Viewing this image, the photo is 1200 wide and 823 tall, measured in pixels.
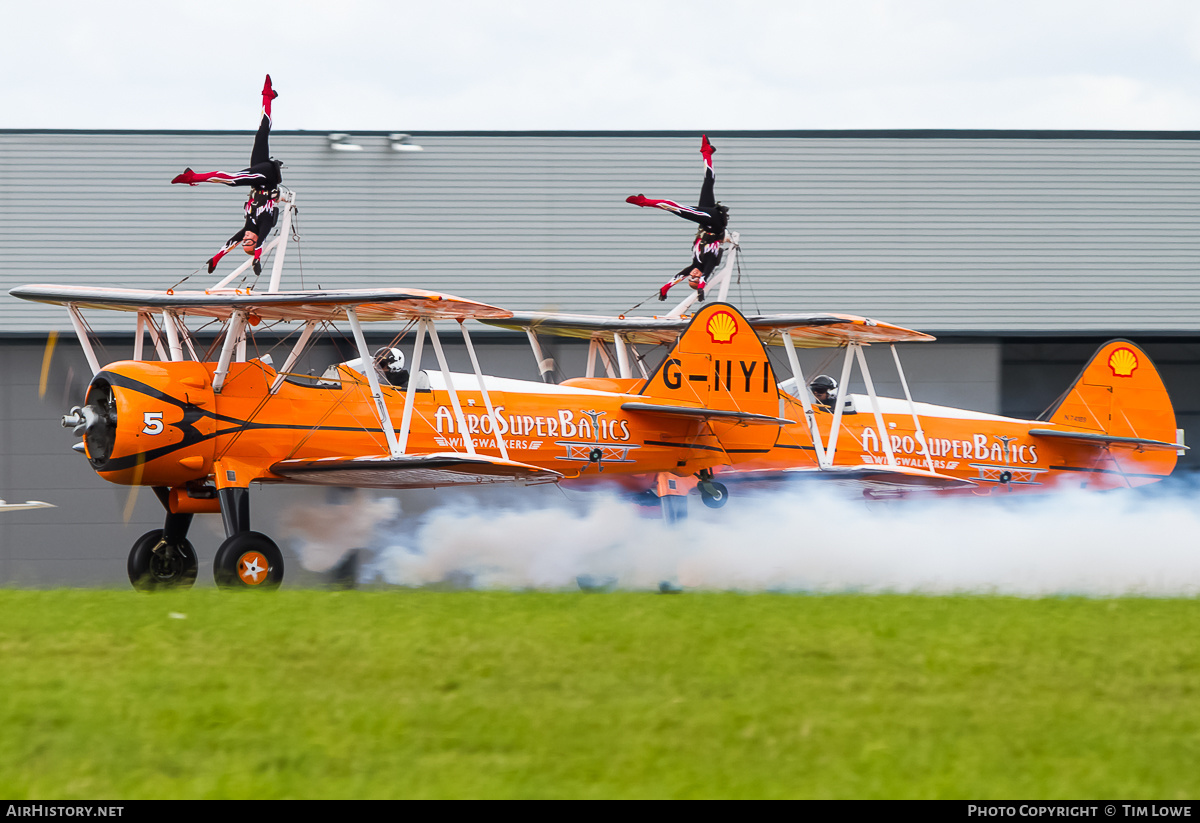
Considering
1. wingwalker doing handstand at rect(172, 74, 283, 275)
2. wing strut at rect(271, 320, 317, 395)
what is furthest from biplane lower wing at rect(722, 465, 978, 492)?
wingwalker doing handstand at rect(172, 74, 283, 275)

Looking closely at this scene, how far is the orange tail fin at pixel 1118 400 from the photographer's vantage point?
67.3ft

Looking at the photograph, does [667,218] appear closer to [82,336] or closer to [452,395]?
[452,395]

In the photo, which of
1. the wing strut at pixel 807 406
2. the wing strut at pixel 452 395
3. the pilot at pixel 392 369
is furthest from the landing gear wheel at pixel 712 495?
the pilot at pixel 392 369

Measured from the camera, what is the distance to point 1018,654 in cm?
756

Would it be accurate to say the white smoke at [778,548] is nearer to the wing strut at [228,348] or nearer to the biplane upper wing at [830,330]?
the biplane upper wing at [830,330]

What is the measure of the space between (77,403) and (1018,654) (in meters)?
11.1

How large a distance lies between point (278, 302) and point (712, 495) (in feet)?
22.0

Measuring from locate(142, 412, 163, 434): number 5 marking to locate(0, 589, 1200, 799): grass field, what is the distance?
360 centimetres

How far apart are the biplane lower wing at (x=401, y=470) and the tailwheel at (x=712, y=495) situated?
11.4 ft

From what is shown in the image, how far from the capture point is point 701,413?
16266 millimetres

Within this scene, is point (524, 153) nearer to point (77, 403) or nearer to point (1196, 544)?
point (77, 403)

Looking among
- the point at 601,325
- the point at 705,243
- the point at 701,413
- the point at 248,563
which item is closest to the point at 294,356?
the point at 248,563

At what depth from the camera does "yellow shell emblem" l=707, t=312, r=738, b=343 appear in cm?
1675
